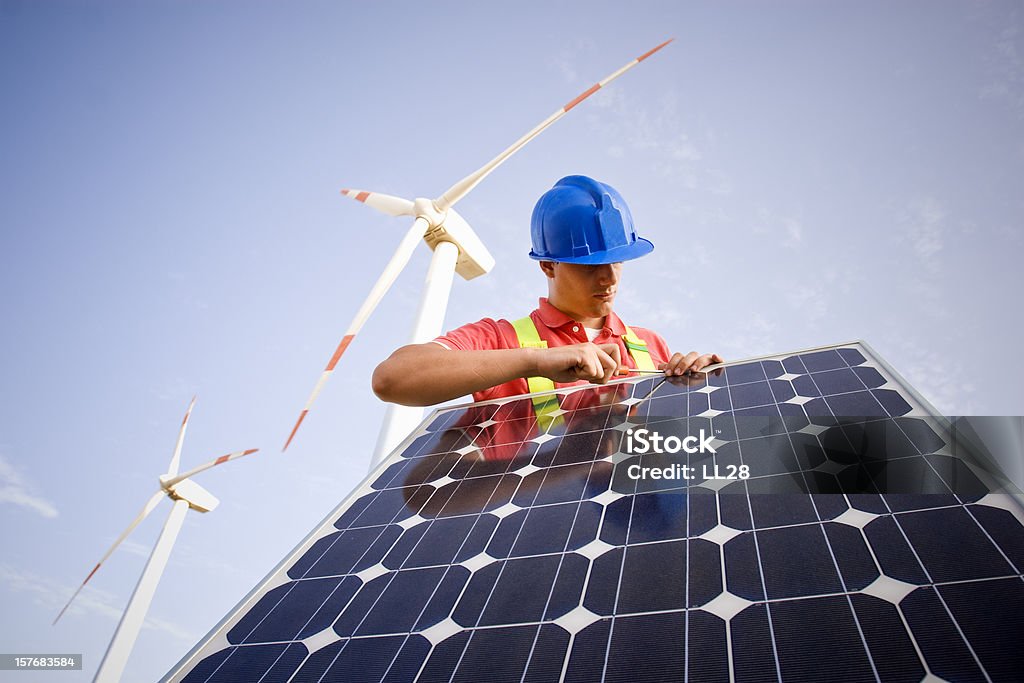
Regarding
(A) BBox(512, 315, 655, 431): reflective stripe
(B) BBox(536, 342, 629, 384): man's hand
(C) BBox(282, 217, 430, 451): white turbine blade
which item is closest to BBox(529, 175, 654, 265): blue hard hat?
(A) BBox(512, 315, 655, 431): reflective stripe

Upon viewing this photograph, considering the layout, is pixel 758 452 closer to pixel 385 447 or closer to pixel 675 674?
pixel 675 674

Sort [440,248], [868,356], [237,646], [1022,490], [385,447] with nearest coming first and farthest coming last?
[1022,490]
[237,646]
[868,356]
[385,447]
[440,248]

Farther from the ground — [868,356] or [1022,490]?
[868,356]

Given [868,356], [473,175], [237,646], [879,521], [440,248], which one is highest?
[473,175]

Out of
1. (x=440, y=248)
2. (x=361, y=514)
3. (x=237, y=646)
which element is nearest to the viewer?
(x=237, y=646)

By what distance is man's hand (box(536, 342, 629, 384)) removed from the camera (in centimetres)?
415

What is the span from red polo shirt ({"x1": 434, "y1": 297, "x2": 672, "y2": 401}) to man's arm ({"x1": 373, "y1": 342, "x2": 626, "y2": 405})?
2.32 feet

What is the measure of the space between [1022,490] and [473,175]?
1253 centimetres

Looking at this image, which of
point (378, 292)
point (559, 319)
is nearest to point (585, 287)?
point (559, 319)

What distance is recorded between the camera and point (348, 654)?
207cm

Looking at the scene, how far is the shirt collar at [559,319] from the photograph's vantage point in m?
5.73

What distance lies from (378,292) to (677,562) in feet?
27.4

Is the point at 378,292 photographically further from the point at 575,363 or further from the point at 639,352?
the point at 575,363

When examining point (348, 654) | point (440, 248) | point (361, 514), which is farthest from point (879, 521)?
point (440, 248)
